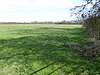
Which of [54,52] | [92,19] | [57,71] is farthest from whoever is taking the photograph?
[54,52]

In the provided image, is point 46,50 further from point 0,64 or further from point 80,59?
point 0,64

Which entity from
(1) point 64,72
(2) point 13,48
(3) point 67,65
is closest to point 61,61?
(3) point 67,65

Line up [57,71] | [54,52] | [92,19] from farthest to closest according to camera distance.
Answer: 1. [54,52]
2. [92,19]
3. [57,71]

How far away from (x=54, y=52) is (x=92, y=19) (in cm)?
450

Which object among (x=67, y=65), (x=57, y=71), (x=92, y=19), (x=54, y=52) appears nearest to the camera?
(x=57, y=71)

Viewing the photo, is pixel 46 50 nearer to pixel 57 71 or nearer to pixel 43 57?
pixel 43 57

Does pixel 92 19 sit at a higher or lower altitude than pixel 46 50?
higher

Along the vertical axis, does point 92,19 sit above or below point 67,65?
above

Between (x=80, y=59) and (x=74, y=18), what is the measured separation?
10.4 feet

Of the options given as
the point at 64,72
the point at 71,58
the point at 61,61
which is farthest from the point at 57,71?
the point at 71,58

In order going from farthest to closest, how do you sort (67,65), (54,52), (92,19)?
(54,52)
(92,19)
(67,65)

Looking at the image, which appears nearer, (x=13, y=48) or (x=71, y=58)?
(x=71, y=58)

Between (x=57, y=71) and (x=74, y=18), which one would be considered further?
(x=74, y=18)

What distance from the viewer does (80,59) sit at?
19.3m
